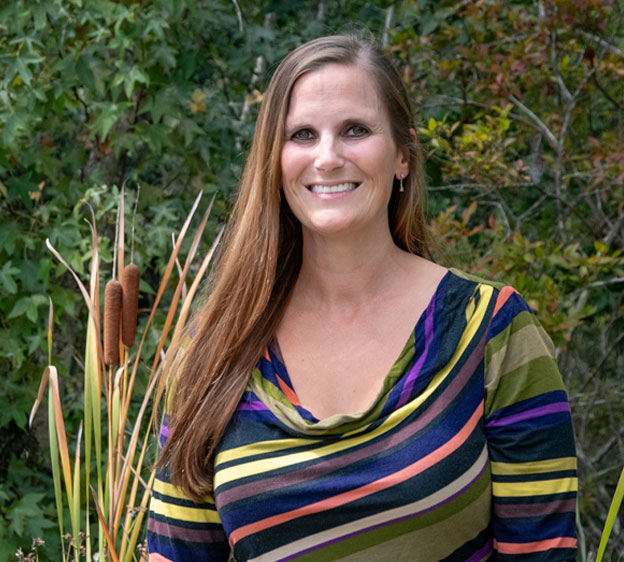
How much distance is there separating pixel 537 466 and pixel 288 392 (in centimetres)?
43

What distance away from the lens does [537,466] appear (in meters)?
1.47

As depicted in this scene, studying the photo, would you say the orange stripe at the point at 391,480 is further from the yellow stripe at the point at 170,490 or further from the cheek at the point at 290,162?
the cheek at the point at 290,162

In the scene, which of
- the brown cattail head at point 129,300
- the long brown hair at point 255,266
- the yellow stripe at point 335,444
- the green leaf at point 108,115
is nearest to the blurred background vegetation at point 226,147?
the green leaf at point 108,115

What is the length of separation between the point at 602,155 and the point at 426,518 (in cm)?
184

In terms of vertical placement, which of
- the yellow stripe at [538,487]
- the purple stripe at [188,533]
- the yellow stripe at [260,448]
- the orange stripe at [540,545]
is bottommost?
the purple stripe at [188,533]

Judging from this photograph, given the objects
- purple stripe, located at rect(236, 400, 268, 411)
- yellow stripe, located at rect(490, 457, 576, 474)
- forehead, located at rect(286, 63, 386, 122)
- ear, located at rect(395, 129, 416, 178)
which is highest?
forehead, located at rect(286, 63, 386, 122)

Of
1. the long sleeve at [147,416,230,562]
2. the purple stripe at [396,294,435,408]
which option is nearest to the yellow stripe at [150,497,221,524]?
the long sleeve at [147,416,230,562]

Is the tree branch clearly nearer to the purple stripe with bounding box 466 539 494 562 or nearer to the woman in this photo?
the woman

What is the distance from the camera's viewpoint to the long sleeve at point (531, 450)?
1.47 metres

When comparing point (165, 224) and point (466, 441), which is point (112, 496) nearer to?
point (466, 441)

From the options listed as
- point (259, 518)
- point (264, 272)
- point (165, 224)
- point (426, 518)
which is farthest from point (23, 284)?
point (426, 518)

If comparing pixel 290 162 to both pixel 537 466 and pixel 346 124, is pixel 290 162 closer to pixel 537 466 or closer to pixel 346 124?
pixel 346 124

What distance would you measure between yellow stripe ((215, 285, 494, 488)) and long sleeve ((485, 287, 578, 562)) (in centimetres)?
6

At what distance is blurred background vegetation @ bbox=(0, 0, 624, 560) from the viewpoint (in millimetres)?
2803
